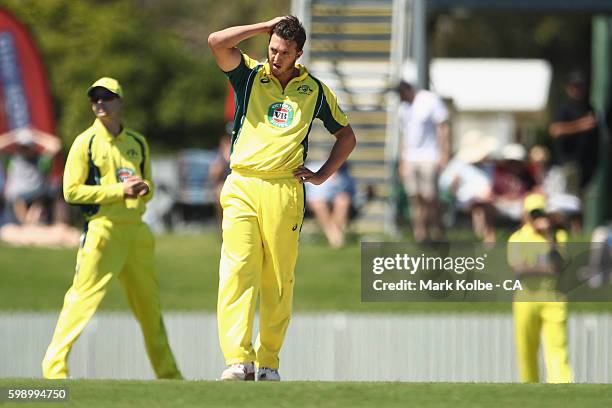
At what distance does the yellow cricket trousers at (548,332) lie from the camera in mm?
12383

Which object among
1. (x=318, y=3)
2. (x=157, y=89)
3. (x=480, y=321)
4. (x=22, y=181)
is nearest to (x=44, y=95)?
(x=22, y=181)

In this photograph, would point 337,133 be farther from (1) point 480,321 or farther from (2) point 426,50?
(2) point 426,50

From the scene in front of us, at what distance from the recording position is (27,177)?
69.2 feet

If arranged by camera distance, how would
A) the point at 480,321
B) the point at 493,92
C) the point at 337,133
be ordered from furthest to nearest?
the point at 493,92 → the point at 480,321 → the point at 337,133

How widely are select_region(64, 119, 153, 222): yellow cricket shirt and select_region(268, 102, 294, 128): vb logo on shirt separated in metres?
1.69

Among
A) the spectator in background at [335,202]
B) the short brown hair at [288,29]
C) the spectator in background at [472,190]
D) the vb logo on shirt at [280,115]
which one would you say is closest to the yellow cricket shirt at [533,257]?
the vb logo on shirt at [280,115]

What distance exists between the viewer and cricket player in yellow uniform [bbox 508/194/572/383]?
1240 cm

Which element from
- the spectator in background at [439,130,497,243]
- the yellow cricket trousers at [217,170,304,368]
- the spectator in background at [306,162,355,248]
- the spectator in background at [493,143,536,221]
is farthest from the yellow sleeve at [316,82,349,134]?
the spectator in background at [493,143,536,221]

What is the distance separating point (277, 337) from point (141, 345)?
6.17 metres

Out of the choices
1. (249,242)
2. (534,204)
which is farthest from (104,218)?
(534,204)

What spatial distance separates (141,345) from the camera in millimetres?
15523

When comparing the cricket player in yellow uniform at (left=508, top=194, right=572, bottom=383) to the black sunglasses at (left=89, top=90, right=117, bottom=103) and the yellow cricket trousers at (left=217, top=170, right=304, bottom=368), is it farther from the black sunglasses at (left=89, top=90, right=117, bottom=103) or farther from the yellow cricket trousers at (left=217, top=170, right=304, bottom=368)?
the black sunglasses at (left=89, top=90, right=117, bottom=103)

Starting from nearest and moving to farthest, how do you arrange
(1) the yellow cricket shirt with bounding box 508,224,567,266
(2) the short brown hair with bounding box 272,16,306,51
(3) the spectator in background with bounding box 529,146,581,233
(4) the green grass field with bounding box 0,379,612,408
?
(4) the green grass field with bounding box 0,379,612,408 < (2) the short brown hair with bounding box 272,16,306,51 < (1) the yellow cricket shirt with bounding box 508,224,567,266 < (3) the spectator in background with bounding box 529,146,581,233

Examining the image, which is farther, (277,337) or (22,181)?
(22,181)
